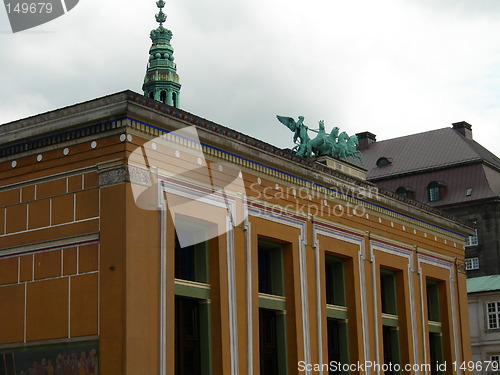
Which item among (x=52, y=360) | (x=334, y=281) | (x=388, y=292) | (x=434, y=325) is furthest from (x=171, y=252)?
(x=434, y=325)

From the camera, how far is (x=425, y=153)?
82.9 m

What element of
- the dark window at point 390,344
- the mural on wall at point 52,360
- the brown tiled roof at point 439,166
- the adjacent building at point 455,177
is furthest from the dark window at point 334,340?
the brown tiled roof at point 439,166

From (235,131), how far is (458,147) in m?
51.8

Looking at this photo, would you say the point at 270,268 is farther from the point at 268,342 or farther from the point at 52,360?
the point at 52,360

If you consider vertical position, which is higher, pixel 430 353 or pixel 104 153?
pixel 104 153

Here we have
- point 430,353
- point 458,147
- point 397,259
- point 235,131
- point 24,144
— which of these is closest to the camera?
point 24,144

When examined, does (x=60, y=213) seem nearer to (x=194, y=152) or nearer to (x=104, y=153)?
(x=104, y=153)

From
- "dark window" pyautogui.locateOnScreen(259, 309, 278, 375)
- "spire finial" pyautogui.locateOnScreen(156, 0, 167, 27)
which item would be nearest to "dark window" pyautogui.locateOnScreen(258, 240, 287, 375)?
"dark window" pyautogui.locateOnScreen(259, 309, 278, 375)

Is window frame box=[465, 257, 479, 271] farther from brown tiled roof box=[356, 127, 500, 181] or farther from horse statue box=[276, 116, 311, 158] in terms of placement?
horse statue box=[276, 116, 311, 158]

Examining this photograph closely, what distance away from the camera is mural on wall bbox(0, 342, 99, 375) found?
27359 mm

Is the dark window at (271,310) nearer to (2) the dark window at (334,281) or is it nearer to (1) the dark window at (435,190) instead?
(2) the dark window at (334,281)

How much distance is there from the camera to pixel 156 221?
28938 millimetres

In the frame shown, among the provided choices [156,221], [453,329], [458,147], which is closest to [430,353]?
[453,329]

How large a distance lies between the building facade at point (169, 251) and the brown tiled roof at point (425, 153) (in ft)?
141
